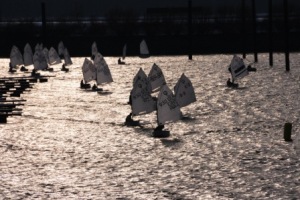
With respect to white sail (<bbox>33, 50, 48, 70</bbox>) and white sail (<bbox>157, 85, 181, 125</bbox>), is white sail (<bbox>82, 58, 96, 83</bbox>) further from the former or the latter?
white sail (<bbox>157, 85, 181, 125</bbox>)

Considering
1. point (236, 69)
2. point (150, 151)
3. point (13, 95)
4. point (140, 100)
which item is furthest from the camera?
point (236, 69)

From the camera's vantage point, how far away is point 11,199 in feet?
91.3

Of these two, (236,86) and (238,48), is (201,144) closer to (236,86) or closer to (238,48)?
(236,86)

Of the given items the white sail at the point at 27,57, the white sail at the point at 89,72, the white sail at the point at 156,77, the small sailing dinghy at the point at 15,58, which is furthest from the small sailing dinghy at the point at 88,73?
the white sail at the point at 27,57

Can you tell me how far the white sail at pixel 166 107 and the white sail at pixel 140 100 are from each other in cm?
303

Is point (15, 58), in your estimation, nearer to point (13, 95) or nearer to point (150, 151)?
point (13, 95)

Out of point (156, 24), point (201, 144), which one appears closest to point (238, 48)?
point (156, 24)

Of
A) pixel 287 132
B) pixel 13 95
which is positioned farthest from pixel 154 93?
pixel 287 132

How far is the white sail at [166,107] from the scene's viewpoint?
4034cm

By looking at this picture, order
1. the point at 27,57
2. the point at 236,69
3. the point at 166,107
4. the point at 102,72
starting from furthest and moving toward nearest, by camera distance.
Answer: the point at 27,57 < the point at 102,72 < the point at 236,69 < the point at 166,107

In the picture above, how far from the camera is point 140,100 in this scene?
4403cm

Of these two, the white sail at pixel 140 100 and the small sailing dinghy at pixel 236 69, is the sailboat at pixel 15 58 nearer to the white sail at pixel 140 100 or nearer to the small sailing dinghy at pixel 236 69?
the small sailing dinghy at pixel 236 69

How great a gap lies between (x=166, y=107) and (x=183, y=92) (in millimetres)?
8569

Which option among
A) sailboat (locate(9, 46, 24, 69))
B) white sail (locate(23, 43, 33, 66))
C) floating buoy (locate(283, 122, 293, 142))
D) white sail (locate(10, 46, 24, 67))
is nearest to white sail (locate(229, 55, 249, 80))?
floating buoy (locate(283, 122, 293, 142))
